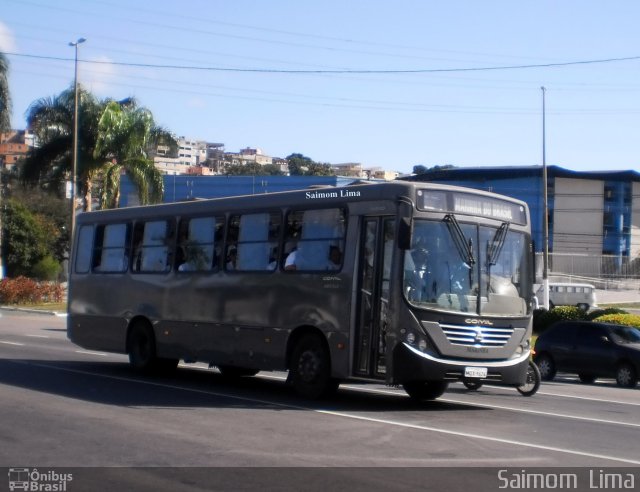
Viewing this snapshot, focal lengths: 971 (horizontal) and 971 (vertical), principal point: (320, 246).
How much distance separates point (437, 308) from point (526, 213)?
2.62 metres

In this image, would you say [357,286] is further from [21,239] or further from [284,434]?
[21,239]

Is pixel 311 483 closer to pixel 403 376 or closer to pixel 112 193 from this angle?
pixel 403 376

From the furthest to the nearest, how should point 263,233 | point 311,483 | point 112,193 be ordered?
1. point 112,193
2. point 263,233
3. point 311,483

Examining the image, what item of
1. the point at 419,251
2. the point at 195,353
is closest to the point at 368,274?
the point at 419,251

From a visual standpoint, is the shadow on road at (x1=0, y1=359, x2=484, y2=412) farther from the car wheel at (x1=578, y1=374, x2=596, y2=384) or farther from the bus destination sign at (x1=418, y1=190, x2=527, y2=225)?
the car wheel at (x1=578, y1=374, x2=596, y2=384)

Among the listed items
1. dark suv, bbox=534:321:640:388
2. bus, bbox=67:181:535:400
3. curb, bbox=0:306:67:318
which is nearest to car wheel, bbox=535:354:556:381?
dark suv, bbox=534:321:640:388

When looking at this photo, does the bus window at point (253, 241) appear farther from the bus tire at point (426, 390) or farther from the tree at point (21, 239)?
the tree at point (21, 239)

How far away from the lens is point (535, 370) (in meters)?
17.5

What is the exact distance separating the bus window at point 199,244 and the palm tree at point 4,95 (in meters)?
35.7

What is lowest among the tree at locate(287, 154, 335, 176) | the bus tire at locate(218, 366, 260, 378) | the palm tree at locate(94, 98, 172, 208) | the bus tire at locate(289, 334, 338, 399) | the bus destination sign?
the bus tire at locate(218, 366, 260, 378)

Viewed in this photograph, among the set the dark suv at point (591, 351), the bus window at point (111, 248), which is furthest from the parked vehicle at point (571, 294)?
the bus window at point (111, 248)

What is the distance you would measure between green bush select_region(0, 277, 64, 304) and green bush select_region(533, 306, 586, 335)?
2656 cm

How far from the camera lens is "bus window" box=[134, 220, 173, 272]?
18.4 metres

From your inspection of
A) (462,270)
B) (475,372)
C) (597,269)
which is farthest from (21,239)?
(475,372)
